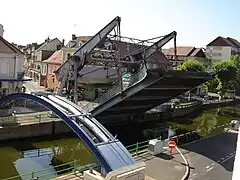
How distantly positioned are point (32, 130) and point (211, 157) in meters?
12.4

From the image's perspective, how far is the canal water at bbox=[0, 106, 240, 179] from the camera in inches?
698

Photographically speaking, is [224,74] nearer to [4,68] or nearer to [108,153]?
[4,68]

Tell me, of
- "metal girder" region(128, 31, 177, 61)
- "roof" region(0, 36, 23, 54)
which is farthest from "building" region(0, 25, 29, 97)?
"metal girder" region(128, 31, 177, 61)

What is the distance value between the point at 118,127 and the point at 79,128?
1424 centimetres

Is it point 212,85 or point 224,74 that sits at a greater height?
point 224,74

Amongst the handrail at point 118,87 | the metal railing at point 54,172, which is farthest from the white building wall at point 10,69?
the metal railing at point 54,172

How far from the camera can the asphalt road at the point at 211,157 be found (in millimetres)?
14383

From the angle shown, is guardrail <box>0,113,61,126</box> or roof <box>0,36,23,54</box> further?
roof <box>0,36,23,54</box>

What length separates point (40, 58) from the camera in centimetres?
5134

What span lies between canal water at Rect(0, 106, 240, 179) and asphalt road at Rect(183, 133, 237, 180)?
4.43 m

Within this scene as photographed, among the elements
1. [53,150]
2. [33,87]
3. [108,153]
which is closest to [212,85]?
[33,87]

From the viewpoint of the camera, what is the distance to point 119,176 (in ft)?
34.2

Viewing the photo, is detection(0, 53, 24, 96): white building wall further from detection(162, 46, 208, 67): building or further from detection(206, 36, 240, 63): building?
detection(206, 36, 240, 63): building

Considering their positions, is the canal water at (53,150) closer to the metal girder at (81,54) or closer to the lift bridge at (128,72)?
the lift bridge at (128,72)
